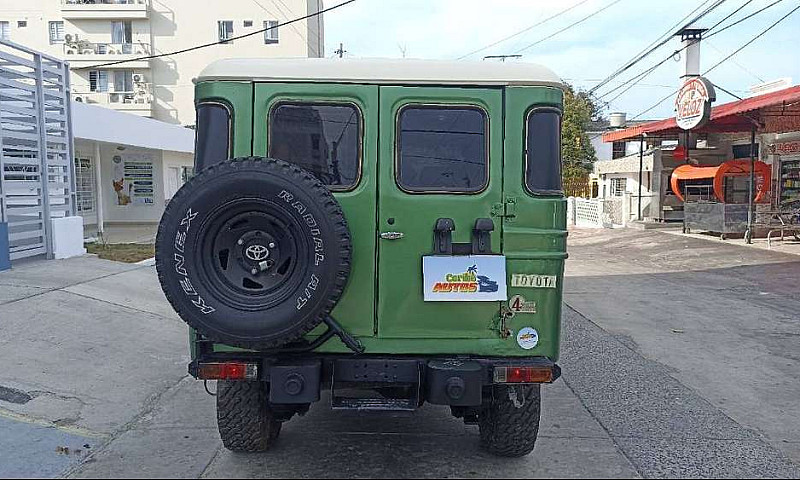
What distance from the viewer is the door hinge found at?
412 centimetres

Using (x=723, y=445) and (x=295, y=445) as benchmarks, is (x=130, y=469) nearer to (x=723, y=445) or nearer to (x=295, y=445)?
(x=295, y=445)

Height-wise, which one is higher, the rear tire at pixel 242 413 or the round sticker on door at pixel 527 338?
the round sticker on door at pixel 527 338

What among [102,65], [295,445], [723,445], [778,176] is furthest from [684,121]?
[102,65]

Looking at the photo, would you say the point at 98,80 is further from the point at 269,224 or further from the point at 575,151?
the point at 269,224

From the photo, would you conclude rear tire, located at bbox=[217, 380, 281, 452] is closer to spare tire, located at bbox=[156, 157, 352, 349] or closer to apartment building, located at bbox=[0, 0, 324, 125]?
spare tire, located at bbox=[156, 157, 352, 349]

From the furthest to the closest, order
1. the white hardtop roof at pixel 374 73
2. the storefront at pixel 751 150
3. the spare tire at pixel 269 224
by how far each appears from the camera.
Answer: the storefront at pixel 751 150, the white hardtop roof at pixel 374 73, the spare tire at pixel 269 224

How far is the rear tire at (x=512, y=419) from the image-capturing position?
171 inches

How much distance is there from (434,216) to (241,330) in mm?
1285

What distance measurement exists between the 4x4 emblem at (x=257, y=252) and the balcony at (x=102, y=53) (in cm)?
4452

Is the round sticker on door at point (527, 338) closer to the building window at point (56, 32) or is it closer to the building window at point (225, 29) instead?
the building window at point (225, 29)

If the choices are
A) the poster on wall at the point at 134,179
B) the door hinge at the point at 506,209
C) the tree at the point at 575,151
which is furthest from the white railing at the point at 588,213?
the door hinge at the point at 506,209

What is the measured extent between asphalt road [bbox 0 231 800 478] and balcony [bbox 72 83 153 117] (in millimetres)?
36836

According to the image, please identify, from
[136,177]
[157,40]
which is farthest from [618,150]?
[157,40]

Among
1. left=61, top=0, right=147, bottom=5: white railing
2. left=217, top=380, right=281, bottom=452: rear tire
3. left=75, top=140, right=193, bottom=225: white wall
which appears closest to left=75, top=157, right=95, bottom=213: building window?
left=75, top=140, right=193, bottom=225: white wall
